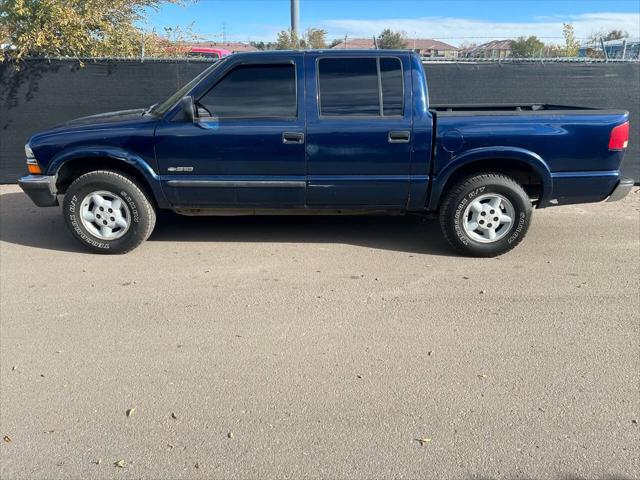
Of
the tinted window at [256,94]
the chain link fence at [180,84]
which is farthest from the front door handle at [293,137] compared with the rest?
the chain link fence at [180,84]

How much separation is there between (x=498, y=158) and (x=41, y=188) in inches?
170

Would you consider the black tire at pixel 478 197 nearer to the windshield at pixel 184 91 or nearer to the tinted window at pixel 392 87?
the tinted window at pixel 392 87

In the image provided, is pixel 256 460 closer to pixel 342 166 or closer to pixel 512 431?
pixel 512 431

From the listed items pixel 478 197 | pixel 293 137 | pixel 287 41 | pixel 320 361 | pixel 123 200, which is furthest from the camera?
pixel 287 41

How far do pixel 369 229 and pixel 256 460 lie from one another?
157 inches

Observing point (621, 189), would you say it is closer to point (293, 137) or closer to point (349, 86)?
point (349, 86)

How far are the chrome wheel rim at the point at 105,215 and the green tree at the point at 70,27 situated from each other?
3921mm

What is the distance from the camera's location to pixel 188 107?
4984 mm

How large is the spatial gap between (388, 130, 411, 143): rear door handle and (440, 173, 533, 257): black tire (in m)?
0.67

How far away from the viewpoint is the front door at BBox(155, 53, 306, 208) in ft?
16.8

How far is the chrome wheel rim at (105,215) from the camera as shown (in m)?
5.38

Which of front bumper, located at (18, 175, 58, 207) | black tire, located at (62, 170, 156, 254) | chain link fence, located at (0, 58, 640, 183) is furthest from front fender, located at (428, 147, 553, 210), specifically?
front bumper, located at (18, 175, 58, 207)

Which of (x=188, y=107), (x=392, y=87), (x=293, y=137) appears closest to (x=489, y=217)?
(x=392, y=87)

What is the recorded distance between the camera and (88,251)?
5.56 meters
